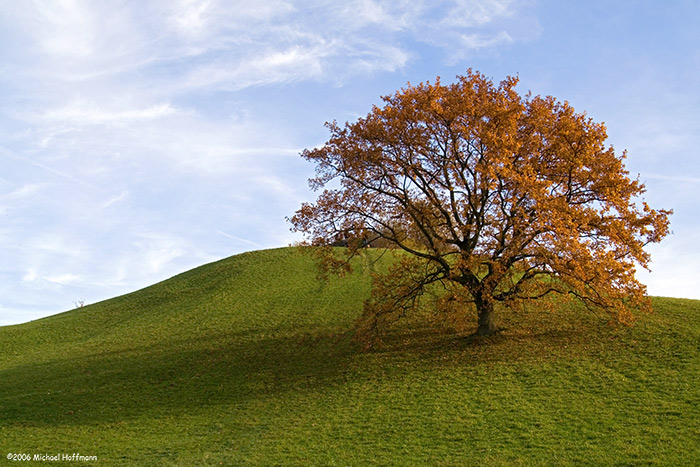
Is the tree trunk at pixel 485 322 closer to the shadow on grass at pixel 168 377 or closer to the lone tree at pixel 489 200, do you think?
the lone tree at pixel 489 200

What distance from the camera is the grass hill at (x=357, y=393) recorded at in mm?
19906

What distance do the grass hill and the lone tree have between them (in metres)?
3.24

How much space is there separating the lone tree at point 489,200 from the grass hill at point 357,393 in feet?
10.6

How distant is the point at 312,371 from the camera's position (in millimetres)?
30797

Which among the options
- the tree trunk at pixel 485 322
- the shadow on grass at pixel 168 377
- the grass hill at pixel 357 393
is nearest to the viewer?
the grass hill at pixel 357 393

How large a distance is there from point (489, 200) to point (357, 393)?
43.5ft

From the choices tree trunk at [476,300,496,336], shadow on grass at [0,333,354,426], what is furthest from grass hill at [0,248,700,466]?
tree trunk at [476,300,496,336]

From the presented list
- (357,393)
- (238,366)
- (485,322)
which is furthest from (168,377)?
(485,322)

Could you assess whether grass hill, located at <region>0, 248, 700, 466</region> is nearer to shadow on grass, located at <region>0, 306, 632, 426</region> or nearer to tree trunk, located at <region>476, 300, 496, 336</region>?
shadow on grass, located at <region>0, 306, 632, 426</region>

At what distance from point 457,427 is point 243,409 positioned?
1113 centimetres

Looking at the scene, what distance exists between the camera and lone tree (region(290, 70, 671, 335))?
2700cm

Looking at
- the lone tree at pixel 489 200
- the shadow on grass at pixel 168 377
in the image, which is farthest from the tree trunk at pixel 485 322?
the shadow on grass at pixel 168 377

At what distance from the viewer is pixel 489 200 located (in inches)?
1187

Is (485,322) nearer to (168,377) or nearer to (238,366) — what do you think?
(238,366)
